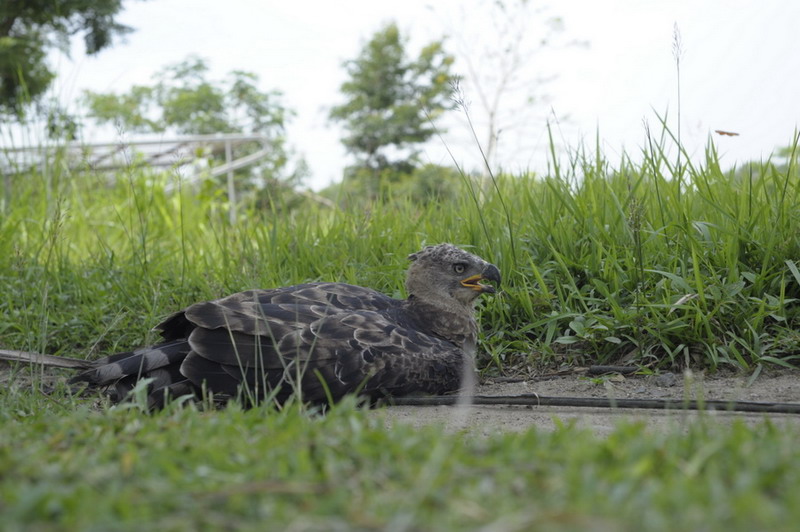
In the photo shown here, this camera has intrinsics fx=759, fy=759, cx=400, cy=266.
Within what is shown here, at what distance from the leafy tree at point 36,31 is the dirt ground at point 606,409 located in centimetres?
688

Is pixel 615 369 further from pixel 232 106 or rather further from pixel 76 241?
pixel 232 106

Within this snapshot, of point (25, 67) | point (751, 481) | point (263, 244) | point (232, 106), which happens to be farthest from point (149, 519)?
point (232, 106)

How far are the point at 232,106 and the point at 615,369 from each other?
27980 millimetres

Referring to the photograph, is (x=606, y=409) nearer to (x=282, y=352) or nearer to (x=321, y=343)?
(x=321, y=343)

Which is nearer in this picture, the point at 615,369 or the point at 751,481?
the point at 751,481

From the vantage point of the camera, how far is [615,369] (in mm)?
3844

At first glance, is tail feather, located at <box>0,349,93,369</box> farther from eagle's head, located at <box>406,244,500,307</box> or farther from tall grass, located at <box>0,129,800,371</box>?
eagle's head, located at <box>406,244,500,307</box>

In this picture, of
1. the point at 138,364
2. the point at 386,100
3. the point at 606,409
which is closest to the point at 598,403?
the point at 606,409

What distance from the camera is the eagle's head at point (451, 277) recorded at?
13.1ft

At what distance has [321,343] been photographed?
11.4 feet

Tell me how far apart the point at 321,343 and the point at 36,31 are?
7.92 metres

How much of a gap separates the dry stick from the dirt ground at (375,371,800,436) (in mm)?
34

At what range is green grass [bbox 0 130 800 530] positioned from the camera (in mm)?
1587

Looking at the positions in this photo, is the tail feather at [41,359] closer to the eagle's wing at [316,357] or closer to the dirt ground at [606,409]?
the eagle's wing at [316,357]
